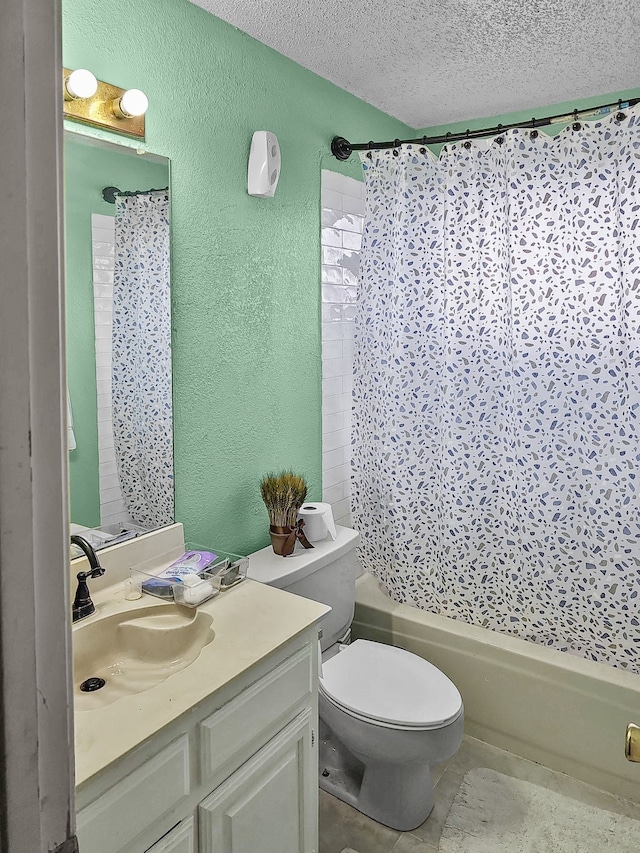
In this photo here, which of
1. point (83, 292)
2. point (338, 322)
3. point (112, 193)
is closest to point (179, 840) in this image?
point (83, 292)

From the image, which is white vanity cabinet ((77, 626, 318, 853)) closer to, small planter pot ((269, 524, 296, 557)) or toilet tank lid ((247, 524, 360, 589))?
toilet tank lid ((247, 524, 360, 589))

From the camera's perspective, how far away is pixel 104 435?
167cm

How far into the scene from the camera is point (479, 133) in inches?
84.8

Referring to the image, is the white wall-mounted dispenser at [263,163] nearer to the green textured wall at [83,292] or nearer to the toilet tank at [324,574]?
the green textured wall at [83,292]

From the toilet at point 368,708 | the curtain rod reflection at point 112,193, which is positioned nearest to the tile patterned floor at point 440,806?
the toilet at point 368,708

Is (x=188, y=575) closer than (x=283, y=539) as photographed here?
Yes

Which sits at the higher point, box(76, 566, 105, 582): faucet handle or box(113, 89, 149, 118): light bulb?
box(113, 89, 149, 118): light bulb

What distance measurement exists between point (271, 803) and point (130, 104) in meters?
1.77

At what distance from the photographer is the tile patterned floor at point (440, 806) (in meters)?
1.91

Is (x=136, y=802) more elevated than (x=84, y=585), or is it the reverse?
(x=84, y=585)

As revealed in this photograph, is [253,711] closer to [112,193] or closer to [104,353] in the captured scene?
[104,353]

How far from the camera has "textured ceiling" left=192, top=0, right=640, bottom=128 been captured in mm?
1831

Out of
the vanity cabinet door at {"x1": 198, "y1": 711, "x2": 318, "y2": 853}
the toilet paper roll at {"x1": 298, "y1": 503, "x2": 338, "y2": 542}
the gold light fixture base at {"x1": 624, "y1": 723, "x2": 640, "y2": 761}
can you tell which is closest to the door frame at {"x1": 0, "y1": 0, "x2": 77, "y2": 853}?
the gold light fixture base at {"x1": 624, "y1": 723, "x2": 640, "y2": 761}

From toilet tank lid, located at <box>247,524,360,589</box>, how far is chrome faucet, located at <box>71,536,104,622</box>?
0.54 metres
